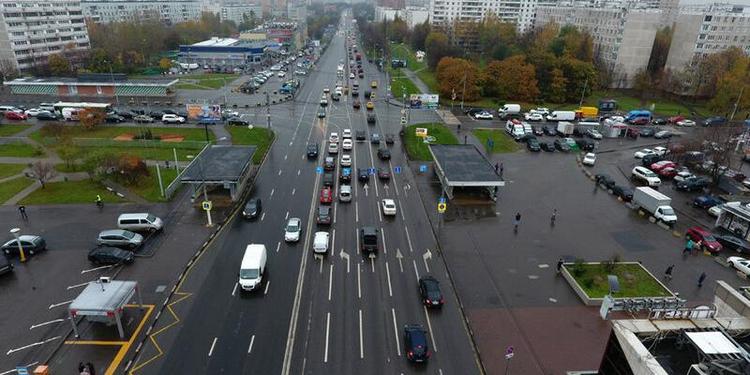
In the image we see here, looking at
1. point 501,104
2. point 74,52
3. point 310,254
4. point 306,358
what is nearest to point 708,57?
point 501,104

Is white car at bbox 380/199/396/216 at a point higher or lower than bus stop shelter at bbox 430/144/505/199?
lower

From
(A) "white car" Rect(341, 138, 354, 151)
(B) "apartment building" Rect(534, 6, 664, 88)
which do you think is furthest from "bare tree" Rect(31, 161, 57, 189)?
(B) "apartment building" Rect(534, 6, 664, 88)

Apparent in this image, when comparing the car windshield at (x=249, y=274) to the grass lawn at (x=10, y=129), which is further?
the grass lawn at (x=10, y=129)

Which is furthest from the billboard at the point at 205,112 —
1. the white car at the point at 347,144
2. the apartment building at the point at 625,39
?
the apartment building at the point at 625,39

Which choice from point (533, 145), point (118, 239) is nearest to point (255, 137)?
point (118, 239)

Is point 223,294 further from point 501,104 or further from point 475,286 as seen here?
point 501,104

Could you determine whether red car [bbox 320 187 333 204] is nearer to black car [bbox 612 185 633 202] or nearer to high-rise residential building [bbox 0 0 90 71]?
black car [bbox 612 185 633 202]

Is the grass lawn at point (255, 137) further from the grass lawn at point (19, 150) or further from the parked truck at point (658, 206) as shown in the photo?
A: the parked truck at point (658, 206)
